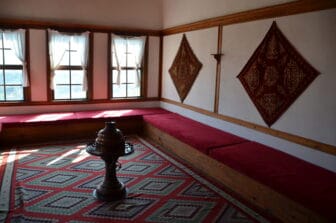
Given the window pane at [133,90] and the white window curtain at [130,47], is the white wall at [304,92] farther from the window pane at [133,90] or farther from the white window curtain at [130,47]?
the window pane at [133,90]

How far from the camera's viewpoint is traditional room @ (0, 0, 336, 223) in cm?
297

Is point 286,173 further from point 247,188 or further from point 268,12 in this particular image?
point 268,12

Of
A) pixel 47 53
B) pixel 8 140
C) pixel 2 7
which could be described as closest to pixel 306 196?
pixel 8 140

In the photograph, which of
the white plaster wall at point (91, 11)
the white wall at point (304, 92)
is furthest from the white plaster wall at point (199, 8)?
the white plaster wall at point (91, 11)

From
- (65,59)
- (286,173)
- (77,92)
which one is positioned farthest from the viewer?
(77,92)

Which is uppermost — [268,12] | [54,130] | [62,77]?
[268,12]

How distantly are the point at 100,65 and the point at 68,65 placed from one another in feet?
1.87

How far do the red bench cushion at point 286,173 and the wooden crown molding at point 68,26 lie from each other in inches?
129

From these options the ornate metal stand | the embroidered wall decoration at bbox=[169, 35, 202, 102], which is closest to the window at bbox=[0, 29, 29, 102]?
the embroidered wall decoration at bbox=[169, 35, 202, 102]

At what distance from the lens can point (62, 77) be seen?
570cm

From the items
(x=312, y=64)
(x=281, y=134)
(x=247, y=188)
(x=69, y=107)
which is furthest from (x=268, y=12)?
(x=69, y=107)

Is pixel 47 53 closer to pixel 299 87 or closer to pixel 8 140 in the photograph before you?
pixel 8 140

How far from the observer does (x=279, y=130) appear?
11.8ft

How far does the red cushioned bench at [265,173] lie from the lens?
8.20 ft
